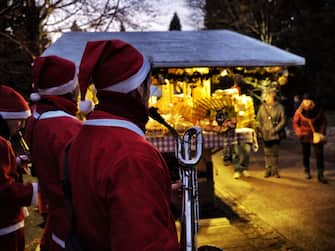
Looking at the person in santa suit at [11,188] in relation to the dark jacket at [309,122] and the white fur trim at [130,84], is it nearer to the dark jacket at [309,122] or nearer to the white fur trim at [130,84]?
the white fur trim at [130,84]

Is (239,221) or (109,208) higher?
(109,208)

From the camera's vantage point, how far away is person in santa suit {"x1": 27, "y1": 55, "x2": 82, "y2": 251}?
8.88ft

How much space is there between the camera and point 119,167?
1539mm

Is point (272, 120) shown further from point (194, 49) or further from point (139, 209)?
point (139, 209)

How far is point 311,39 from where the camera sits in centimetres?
2333

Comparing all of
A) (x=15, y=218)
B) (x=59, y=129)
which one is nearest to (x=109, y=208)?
(x=59, y=129)

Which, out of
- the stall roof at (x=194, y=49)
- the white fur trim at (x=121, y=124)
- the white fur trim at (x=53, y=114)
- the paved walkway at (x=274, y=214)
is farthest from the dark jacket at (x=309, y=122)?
the white fur trim at (x=121, y=124)

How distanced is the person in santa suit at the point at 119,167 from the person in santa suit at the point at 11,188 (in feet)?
4.30

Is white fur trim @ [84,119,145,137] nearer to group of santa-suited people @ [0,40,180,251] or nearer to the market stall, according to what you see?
group of santa-suited people @ [0,40,180,251]

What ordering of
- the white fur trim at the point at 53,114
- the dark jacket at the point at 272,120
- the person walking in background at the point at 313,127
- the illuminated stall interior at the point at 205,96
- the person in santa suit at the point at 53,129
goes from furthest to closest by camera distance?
the dark jacket at the point at 272,120, the person walking in background at the point at 313,127, the illuminated stall interior at the point at 205,96, the white fur trim at the point at 53,114, the person in santa suit at the point at 53,129

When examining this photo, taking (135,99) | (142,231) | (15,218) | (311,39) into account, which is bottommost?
(15,218)

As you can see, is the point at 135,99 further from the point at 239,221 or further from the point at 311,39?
the point at 311,39

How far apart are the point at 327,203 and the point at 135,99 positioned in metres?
6.44

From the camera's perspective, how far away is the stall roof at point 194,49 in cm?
681
